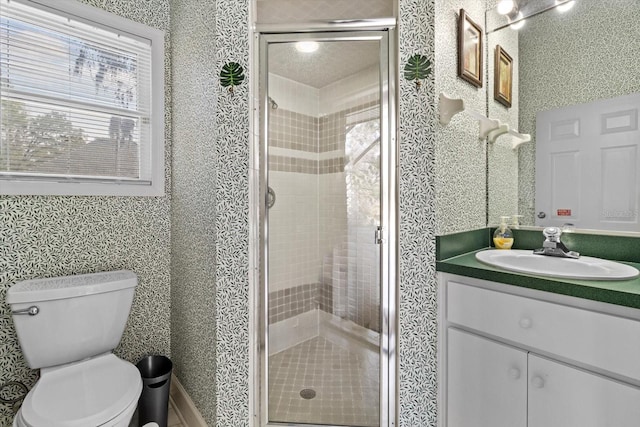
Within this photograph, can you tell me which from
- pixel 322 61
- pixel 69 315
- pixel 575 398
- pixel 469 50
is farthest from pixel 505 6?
pixel 69 315

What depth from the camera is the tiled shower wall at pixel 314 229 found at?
1.51m

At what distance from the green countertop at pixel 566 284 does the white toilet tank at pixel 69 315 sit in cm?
160

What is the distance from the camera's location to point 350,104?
1499mm

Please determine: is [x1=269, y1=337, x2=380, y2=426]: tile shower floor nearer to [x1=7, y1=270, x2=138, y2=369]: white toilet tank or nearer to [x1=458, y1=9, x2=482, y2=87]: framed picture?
[x1=7, y1=270, x2=138, y2=369]: white toilet tank

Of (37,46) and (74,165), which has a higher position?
(37,46)

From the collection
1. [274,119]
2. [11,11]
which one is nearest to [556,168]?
[274,119]

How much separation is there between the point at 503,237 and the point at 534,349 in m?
0.65

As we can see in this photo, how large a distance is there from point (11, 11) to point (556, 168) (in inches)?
107

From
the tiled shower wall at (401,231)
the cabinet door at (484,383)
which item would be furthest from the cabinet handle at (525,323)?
the tiled shower wall at (401,231)

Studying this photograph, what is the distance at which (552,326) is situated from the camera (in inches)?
42.0

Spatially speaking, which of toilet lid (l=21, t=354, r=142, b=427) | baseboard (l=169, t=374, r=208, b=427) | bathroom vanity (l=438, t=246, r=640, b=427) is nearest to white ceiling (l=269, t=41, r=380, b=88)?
bathroom vanity (l=438, t=246, r=640, b=427)

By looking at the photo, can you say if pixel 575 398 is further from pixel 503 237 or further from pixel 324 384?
pixel 324 384

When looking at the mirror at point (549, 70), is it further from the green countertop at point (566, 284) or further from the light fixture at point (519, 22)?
the green countertop at point (566, 284)

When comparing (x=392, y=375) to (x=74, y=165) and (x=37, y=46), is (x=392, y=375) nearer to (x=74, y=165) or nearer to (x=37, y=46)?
(x=74, y=165)
